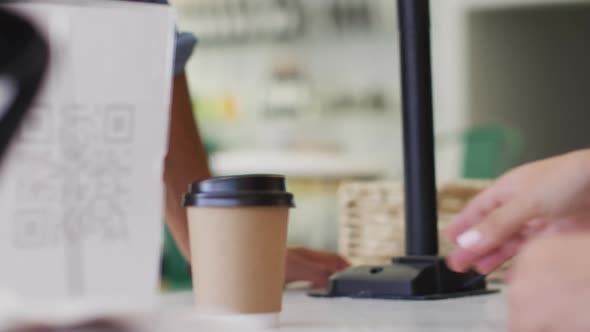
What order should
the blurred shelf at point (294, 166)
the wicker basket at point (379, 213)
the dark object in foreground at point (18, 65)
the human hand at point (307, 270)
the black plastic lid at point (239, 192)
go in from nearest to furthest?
the dark object in foreground at point (18, 65)
the black plastic lid at point (239, 192)
the human hand at point (307, 270)
the wicker basket at point (379, 213)
the blurred shelf at point (294, 166)

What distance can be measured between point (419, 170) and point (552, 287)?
1.53 feet

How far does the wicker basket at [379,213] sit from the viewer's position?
44.8 inches

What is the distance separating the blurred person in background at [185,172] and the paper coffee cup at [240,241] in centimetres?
40

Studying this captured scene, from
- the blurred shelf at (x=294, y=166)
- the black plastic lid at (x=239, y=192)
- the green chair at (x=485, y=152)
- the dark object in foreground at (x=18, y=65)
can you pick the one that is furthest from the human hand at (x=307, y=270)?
the blurred shelf at (x=294, y=166)

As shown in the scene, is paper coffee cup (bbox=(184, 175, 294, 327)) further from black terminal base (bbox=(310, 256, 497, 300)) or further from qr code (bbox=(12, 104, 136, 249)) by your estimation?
black terminal base (bbox=(310, 256, 497, 300))

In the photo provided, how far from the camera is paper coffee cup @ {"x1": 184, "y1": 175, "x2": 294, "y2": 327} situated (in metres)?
0.59

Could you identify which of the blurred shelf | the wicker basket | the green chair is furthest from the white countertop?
the blurred shelf

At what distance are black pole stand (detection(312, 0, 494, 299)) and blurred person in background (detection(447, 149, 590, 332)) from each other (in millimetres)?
158

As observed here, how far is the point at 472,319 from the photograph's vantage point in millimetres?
694

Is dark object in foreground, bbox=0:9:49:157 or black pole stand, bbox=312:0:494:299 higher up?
dark object in foreground, bbox=0:9:49:157

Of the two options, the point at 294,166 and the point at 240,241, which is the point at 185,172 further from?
the point at 294,166

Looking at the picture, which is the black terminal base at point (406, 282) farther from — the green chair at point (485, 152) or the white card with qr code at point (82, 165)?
the green chair at point (485, 152)

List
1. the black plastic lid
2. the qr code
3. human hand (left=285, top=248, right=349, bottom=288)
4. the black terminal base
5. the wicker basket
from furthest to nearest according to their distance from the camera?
the wicker basket
human hand (left=285, top=248, right=349, bottom=288)
the black terminal base
the black plastic lid
the qr code

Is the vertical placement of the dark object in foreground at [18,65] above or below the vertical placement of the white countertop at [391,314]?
above
